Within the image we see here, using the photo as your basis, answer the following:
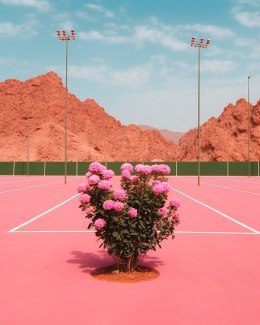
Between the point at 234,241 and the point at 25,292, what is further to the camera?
the point at 234,241

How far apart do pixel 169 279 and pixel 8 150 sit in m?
77.4

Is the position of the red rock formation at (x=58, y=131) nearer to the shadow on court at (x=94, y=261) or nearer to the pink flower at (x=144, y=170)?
the shadow on court at (x=94, y=261)

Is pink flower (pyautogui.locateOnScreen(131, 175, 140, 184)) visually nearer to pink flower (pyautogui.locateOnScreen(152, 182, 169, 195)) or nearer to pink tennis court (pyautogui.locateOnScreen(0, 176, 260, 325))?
pink flower (pyautogui.locateOnScreen(152, 182, 169, 195))

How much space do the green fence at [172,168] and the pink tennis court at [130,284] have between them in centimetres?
5088

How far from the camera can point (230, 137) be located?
8794cm

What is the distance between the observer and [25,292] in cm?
568

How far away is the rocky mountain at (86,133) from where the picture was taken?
81.9 m

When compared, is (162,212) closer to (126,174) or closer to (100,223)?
(126,174)

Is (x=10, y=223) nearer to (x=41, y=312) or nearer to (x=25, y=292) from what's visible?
(x=25, y=292)

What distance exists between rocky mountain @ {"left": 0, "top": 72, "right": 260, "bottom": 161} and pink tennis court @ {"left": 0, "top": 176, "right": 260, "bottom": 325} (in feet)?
227

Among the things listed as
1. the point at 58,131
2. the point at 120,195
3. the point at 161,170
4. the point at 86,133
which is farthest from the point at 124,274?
the point at 86,133

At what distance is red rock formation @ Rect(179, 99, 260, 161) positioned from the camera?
84.4m

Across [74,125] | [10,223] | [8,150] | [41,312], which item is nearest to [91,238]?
[10,223]

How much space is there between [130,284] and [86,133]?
93685 mm
